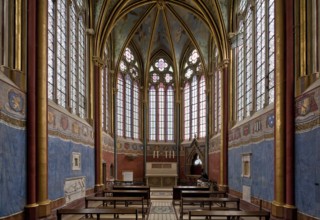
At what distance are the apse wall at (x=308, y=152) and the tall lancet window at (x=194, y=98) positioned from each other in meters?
18.4

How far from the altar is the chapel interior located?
8 centimetres

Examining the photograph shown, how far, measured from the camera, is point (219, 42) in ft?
69.5

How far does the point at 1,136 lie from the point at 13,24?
10.9 feet

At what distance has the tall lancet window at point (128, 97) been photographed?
28.9 metres

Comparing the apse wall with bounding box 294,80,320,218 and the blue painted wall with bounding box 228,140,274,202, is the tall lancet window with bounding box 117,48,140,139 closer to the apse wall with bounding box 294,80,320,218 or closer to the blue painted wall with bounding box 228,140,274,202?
the blue painted wall with bounding box 228,140,274,202

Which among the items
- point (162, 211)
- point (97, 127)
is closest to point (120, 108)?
point (97, 127)

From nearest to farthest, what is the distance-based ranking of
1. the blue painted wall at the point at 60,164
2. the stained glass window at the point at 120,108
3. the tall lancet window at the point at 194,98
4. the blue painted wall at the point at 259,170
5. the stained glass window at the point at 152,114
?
1. the blue painted wall at the point at 60,164
2. the blue painted wall at the point at 259,170
3. the stained glass window at the point at 120,108
4. the tall lancet window at the point at 194,98
5. the stained glass window at the point at 152,114

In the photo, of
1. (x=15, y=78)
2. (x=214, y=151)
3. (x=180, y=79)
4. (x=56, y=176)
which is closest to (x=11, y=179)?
(x=15, y=78)

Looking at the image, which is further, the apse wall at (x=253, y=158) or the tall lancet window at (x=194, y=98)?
the tall lancet window at (x=194, y=98)

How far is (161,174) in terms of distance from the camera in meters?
27.7

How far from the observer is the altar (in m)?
27.7

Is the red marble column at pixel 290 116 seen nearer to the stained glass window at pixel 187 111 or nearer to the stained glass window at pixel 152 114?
the stained glass window at pixel 187 111

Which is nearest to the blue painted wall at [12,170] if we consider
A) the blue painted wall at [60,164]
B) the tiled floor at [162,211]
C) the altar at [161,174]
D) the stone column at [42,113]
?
the stone column at [42,113]

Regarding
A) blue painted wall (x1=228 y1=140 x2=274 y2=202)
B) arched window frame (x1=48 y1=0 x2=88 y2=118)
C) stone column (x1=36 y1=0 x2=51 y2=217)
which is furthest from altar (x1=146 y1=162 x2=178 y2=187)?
stone column (x1=36 y1=0 x2=51 y2=217)
